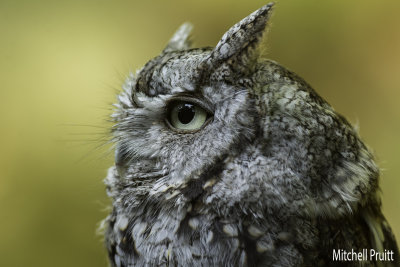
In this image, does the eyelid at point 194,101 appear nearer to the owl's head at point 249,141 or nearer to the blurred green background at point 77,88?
the owl's head at point 249,141

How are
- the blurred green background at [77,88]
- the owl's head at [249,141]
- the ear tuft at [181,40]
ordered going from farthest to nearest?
the blurred green background at [77,88] → the ear tuft at [181,40] → the owl's head at [249,141]

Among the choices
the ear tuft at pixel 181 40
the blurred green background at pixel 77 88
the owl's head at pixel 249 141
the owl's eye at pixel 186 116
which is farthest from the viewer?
the blurred green background at pixel 77 88

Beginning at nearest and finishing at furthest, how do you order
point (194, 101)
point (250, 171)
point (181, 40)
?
1. point (250, 171)
2. point (194, 101)
3. point (181, 40)

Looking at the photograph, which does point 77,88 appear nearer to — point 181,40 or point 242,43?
point 181,40

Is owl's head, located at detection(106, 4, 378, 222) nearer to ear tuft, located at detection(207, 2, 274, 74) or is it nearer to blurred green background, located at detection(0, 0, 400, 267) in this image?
ear tuft, located at detection(207, 2, 274, 74)

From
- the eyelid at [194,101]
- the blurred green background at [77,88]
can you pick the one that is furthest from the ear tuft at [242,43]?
the blurred green background at [77,88]

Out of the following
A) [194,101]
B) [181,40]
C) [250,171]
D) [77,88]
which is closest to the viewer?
[250,171]

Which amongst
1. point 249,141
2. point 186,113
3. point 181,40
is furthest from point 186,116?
point 181,40
